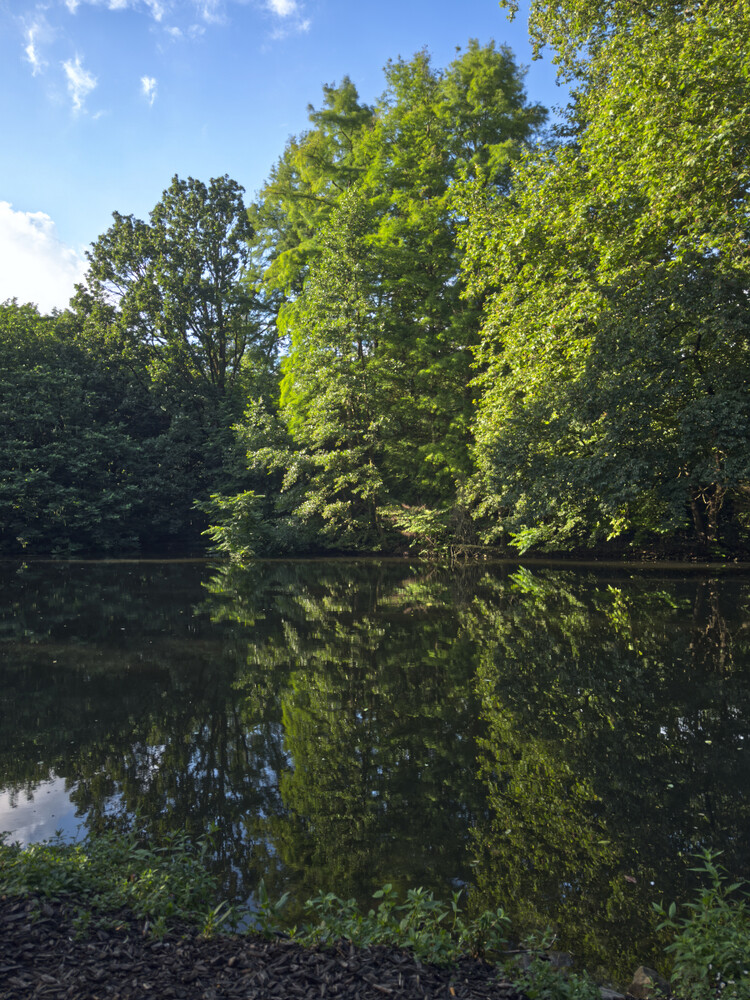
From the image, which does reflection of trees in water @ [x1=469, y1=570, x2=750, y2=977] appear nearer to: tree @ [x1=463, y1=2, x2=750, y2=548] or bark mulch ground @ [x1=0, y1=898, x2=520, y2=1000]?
bark mulch ground @ [x1=0, y1=898, x2=520, y2=1000]

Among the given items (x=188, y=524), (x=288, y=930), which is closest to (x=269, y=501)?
(x=188, y=524)

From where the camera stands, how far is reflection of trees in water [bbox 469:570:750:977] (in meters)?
3.53

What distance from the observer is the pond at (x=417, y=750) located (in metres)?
3.77

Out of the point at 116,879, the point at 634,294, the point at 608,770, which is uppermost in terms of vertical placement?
the point at 634,294

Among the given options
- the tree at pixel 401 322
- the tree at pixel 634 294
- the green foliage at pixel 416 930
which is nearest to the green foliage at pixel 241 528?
the tree at pixel 401 322

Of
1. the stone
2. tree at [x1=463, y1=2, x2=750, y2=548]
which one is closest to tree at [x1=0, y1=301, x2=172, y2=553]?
tree at [x1=463, y1=2, x2=750, y2=548]

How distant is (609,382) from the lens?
1437 cm

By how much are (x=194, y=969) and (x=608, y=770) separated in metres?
3.55

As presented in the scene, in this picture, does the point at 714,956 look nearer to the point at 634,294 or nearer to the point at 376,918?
the point at 376,918

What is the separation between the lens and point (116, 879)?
3.33 m

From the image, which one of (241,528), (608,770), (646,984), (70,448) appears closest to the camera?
(646,984)

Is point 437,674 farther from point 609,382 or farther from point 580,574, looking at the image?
point 580,574

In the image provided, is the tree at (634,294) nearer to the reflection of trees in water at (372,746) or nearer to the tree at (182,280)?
the reflection of trees in water at (372,746)

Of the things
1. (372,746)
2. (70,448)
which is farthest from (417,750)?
(70,448)
